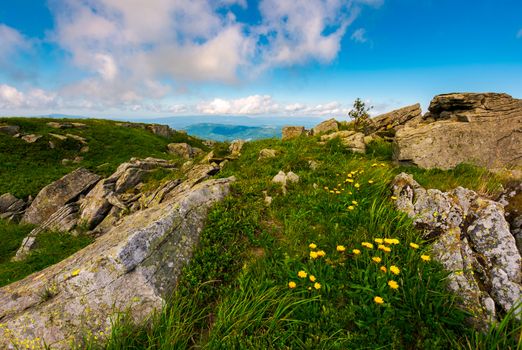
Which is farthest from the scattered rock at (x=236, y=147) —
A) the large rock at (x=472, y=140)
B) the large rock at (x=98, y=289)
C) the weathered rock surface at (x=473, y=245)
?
the weathered rock surface at (x=473, y=245)

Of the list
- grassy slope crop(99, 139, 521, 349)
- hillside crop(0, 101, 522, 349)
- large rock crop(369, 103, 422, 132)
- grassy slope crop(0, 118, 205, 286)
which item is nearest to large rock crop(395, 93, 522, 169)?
hillside crop(0, 101, 522, 349)

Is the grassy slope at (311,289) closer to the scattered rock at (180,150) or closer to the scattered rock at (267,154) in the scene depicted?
the scattered rock at (267,154)

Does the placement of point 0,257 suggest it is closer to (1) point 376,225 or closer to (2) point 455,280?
(1) point 376,225

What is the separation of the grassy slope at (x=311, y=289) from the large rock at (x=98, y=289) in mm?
441

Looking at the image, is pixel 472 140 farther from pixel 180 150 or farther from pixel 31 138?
pixel 31 138

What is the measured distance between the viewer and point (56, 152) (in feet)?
105

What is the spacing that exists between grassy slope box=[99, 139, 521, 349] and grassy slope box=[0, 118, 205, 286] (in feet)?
36.6

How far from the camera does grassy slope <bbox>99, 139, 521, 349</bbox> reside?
392 cm

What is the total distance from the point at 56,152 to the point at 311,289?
3933 centimetres

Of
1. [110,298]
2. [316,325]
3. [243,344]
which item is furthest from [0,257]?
[316,325]

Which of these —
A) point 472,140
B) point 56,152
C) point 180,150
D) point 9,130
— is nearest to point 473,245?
point 472,140

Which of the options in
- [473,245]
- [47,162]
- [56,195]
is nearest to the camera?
[473,245]

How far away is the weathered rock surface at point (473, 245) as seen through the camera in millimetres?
4410

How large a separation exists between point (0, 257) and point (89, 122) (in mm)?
40096
